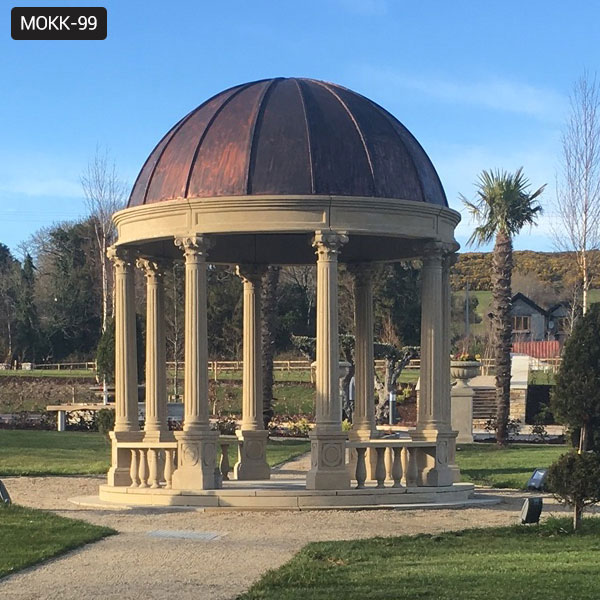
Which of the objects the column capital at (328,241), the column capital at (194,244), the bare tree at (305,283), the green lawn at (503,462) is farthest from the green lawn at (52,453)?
the bare tree at (305,283)

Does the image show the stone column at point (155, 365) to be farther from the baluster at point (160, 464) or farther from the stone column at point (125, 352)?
the baluster at point (160, 464)

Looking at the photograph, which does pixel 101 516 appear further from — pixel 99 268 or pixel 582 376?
pixel 99 268

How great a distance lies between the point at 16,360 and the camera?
294 ft

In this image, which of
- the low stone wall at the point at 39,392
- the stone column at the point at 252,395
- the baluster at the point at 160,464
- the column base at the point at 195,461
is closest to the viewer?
the column base at the point at 195,461

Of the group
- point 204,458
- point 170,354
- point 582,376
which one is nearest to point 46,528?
point 204,458

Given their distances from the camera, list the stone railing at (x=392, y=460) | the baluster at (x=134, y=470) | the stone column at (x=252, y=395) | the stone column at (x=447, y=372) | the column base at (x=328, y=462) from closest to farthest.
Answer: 1. the column base at (x=328, y=462)
2. the stone railing at (x=392, y=460)
3. the baluster at (x=134, y=470)
4. the stone column at (x=447, y=372)
5. the stone column at (x=252, y=395)

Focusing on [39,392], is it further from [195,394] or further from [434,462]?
[434,462]

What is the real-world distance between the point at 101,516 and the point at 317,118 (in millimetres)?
8433

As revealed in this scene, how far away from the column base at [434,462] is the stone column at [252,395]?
455 cm

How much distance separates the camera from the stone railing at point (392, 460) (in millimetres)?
22688

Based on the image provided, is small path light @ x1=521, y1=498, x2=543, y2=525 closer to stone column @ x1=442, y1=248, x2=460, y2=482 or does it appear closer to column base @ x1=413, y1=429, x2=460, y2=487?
column base @ x1=413, y1=429, x2=460, y2=487

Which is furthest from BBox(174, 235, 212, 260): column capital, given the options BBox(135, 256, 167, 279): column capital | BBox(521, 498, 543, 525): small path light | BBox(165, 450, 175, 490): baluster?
BBox(521, 498, 543, 525): small path light

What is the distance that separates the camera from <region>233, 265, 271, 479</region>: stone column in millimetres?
26641

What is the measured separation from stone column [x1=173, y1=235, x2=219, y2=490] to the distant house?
95297 mm
